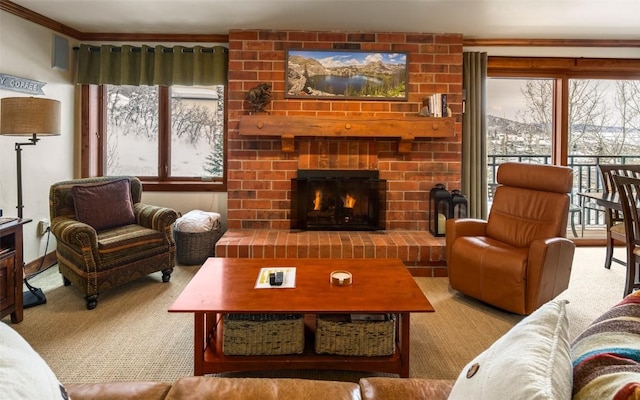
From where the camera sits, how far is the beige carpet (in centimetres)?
205

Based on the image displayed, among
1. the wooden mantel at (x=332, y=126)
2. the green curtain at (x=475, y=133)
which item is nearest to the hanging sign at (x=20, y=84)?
the wooden mantel at (x=332, y=126)

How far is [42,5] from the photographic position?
3508mm

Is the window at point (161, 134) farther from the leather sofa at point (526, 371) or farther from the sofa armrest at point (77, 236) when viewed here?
the leather sofa at point (526, 371)

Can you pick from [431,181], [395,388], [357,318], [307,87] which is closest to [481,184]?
[431,181]

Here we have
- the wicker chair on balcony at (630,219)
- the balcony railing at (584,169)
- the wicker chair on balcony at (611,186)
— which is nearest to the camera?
the wicker chair on balcony at (630,219)

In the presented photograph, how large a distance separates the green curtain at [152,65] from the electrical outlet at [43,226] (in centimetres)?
149

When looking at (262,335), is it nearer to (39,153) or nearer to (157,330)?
(157,330)

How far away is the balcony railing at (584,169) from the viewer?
17.2ft

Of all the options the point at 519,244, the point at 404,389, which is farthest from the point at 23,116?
the point at 519,244

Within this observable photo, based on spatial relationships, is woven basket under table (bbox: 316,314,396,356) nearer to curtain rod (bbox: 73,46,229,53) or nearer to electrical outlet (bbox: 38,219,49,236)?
electrical outlet (bbox: 38,219,49,236)

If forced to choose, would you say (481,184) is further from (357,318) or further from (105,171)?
(105,171)

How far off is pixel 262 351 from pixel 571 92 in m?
4.94

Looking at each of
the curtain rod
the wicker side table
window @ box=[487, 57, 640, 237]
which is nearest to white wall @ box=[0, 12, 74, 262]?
the curtain rod

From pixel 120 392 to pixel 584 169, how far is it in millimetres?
6138
